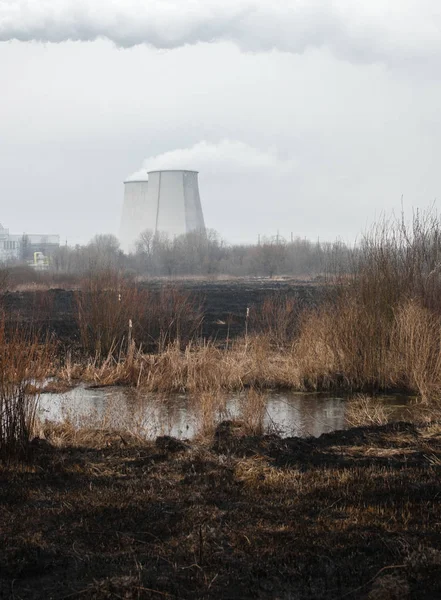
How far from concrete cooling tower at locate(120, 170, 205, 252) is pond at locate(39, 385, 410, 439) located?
3956 centimetres

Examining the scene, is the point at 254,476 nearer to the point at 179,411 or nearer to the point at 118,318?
the point at 179,411

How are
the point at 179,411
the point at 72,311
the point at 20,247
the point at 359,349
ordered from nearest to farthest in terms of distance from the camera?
the point at 179,411, the point at 359,349, the point at 72,311, the point at 20,247

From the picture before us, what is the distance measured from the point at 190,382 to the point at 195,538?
237 inches

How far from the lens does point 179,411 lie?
31.8ft

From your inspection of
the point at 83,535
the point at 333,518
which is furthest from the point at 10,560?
the point at 333,518

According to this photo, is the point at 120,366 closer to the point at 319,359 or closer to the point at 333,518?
the point at 319,359

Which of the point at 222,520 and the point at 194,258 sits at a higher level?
the point at 194,258

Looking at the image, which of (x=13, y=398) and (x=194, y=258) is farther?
(x=194, y=258)

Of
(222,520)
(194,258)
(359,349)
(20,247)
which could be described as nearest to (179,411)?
(359,349)

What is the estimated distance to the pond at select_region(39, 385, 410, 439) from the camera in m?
8.40

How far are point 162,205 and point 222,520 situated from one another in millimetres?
46871

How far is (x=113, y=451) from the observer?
708cm

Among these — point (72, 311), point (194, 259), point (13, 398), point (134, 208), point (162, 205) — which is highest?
point (134, 208)

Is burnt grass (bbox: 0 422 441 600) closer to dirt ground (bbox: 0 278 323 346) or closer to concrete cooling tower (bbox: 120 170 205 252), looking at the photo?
dirt ground (bbox: 0 278 323 346)
